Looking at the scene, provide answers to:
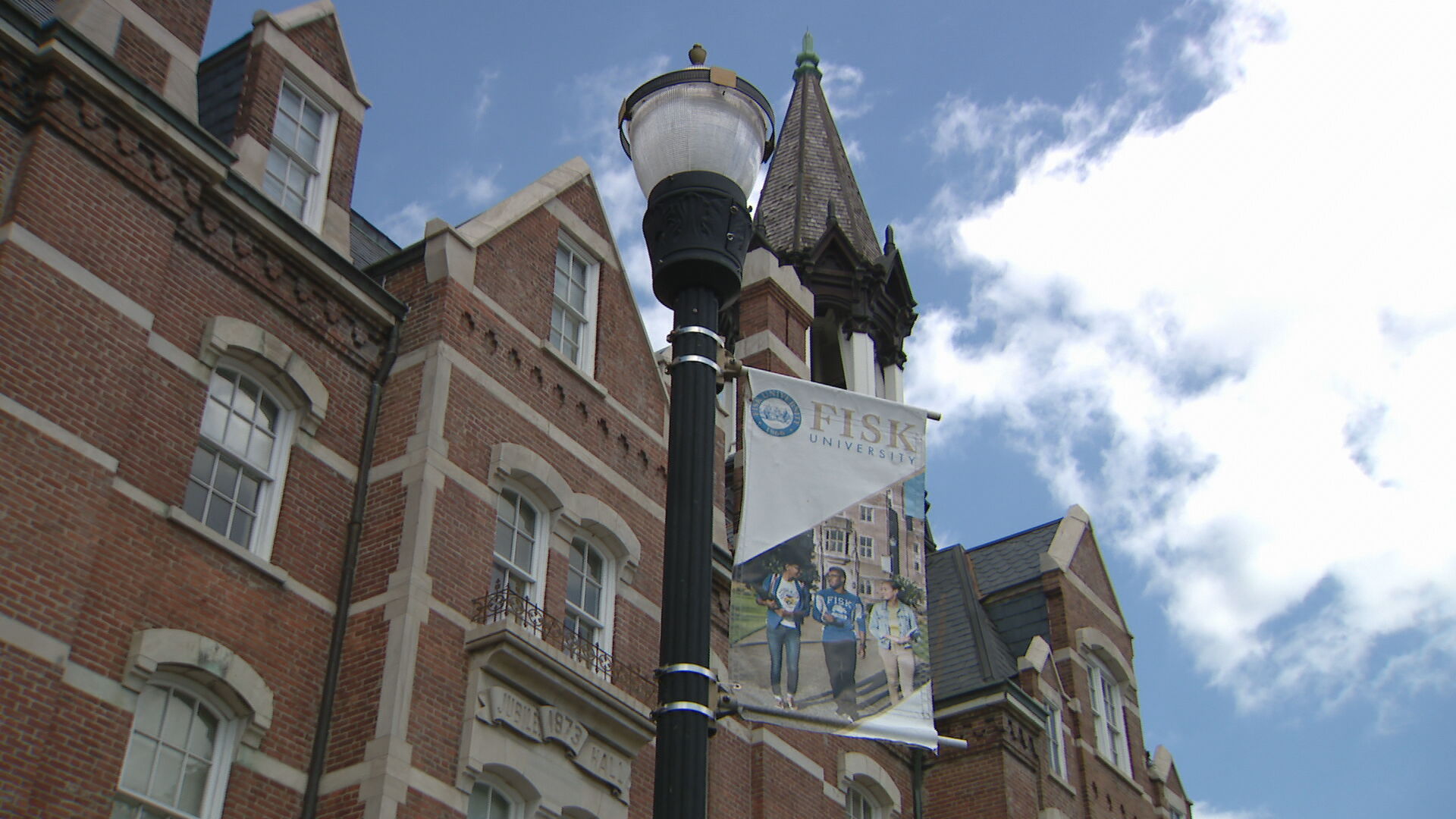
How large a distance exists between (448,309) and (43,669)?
22.0 feet

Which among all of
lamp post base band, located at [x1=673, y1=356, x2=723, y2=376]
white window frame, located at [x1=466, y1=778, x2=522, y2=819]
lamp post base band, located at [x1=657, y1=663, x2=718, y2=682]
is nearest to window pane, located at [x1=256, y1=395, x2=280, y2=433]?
white window frame, located at [x1=466, y1=778, x2=522, y2=819]

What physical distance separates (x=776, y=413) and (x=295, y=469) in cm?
779

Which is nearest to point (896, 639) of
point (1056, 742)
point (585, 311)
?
point (585, 311)

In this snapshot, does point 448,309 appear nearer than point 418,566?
No

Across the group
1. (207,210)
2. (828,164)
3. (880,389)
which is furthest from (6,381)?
(828,164)

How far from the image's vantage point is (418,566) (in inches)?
610

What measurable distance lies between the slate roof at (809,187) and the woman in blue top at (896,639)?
90.9 ft

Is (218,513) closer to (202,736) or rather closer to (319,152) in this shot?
(202,736)

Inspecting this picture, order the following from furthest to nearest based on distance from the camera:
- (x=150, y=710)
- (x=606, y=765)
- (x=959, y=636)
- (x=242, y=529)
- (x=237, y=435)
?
(x=959, y=636) < (x=606, y=765) < (x=237, y=435) < (x=242, y=529) < (x=150, y=710)

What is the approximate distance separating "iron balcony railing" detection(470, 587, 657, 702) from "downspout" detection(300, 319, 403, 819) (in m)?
1.35

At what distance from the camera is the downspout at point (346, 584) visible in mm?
14430

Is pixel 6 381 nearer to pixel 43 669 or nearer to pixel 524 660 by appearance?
pixel 43 669

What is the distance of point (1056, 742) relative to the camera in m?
27.5

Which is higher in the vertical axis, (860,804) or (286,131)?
(286,131)
